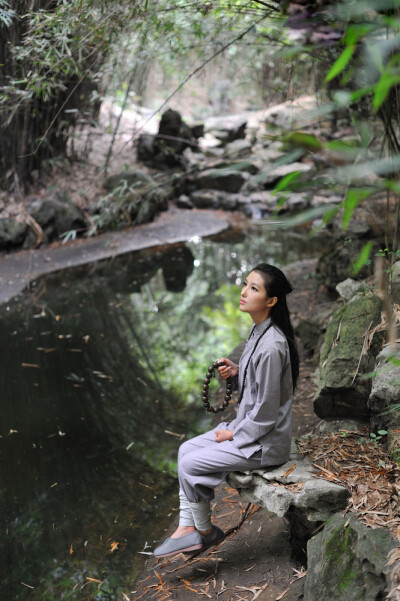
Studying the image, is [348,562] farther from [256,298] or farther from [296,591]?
[256,298]

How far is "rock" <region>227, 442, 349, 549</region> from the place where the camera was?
6.41 feet

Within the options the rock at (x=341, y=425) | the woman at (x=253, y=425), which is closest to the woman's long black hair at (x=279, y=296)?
the woman at (x=253, y=425)

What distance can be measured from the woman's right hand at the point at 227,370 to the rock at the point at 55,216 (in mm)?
5509

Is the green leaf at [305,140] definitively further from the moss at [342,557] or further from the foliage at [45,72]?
the foliage at [45,72]

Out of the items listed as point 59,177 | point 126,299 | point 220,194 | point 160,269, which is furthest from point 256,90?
point 126,299

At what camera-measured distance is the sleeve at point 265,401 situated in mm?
2098

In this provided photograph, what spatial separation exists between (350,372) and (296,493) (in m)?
0.82

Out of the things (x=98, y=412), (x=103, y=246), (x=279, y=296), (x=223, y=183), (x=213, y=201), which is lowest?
(x=213, y=201)

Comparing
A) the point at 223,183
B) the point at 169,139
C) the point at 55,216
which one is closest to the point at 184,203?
the point at 223,183

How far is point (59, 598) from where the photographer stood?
2344 mm

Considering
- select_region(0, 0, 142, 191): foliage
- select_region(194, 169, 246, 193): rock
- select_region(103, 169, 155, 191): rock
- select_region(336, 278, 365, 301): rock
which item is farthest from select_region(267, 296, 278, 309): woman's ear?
select_region(194, 169, 246, 193): rock

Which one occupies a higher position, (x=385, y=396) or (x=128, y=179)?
(x=385, y=396)

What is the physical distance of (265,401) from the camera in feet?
→ 6.87

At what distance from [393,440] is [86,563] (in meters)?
1.44
